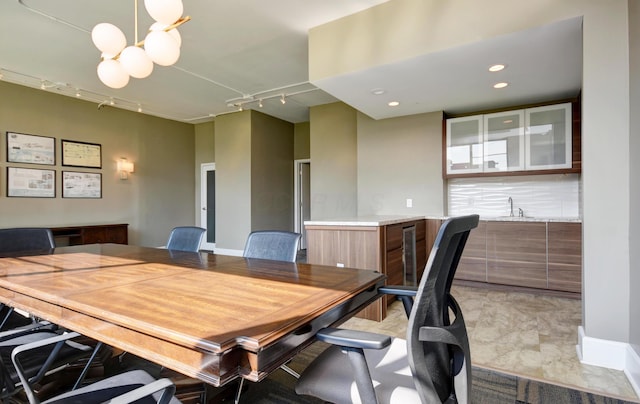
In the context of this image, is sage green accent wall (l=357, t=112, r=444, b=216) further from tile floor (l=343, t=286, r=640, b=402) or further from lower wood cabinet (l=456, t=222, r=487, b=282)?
tile floor (l=343, t=286, r=640, b=402)

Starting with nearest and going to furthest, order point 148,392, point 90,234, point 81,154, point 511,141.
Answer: point 148,392, point 511,141, point 90,234, point 81,154

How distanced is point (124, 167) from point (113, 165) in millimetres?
189

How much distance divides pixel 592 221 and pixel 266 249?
2.25 meters

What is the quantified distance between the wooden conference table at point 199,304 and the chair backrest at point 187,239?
662 millimetres

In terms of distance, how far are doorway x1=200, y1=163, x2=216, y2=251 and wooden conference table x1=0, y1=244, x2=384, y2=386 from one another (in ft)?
18.1

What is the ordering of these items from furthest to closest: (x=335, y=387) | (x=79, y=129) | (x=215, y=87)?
(x=79, y=129) → (x=215, y=87) → (x=335, y=387)

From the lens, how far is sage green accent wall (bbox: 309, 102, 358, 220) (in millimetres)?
5520

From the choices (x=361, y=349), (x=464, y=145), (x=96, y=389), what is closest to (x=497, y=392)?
(x=361, y=349)

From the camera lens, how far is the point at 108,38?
1959 mm

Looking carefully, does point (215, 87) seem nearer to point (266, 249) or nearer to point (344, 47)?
point (344, 47)

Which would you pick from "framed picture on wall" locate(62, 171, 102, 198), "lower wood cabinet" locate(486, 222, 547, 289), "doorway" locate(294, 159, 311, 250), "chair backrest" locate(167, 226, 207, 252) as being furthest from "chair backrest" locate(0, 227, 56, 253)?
"doorway" locate(294, 159, 311, 250)

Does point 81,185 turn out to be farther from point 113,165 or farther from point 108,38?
point 108,38

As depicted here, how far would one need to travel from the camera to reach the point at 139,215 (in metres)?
6.50

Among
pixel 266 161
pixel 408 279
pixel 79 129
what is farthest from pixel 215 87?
pixel 408 279
